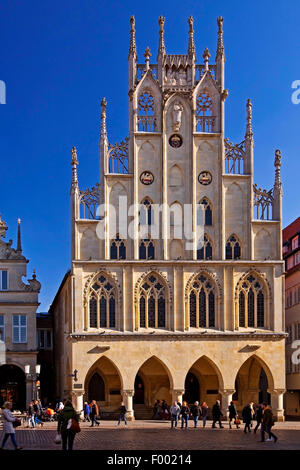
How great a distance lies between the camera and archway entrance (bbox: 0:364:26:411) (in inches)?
2773

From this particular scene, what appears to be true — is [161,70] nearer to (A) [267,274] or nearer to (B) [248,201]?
(B) [248,201]

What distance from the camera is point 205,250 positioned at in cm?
5984

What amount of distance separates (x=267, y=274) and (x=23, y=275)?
19.4m

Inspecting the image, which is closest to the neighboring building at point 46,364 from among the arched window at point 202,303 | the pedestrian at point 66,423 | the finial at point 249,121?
the arched window at point 202,303

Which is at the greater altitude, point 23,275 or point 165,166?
point 165,166

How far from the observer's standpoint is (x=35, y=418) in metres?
52.2

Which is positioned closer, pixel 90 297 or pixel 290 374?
pixel 90 297

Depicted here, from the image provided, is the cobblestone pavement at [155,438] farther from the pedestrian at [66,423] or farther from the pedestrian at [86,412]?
the pedestrian at [66,423]

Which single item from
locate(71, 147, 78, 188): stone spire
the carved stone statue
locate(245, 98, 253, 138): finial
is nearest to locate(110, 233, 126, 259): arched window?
locate(71, 147, 78, 188): stone spire

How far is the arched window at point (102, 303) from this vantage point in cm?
5831

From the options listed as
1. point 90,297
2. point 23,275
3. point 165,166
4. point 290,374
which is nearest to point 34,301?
point 23,275

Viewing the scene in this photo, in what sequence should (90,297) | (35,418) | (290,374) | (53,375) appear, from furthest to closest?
(53,375) → (290,374) → (90,297) → (35,418)

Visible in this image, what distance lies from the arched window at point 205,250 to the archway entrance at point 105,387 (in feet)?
32.2
